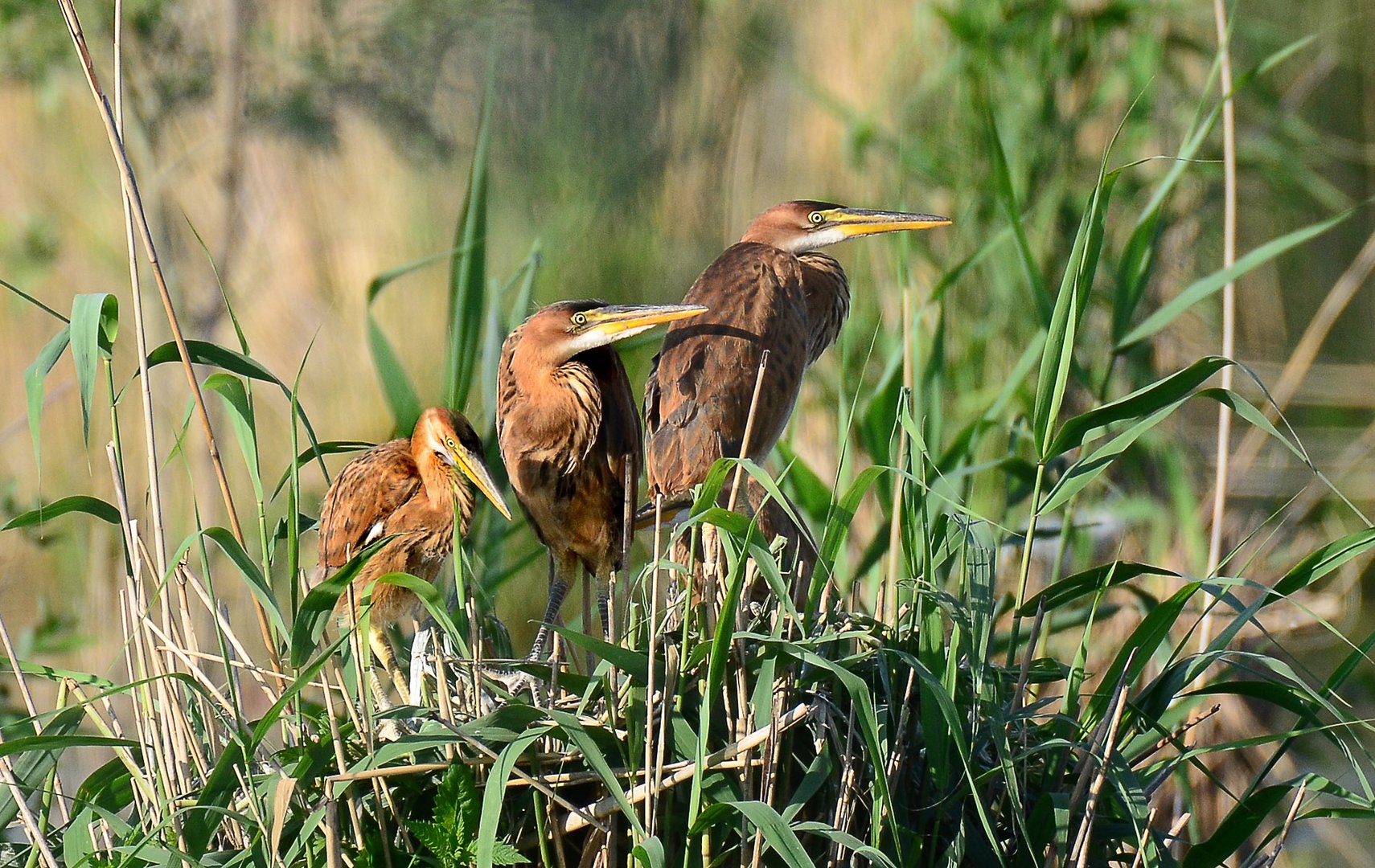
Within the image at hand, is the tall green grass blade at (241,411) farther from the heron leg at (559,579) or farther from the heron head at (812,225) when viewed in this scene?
the heron head at (812,225)

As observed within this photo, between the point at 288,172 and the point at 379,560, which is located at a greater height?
the point at 288,172

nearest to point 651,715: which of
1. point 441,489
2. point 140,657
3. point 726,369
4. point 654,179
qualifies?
point 140,657

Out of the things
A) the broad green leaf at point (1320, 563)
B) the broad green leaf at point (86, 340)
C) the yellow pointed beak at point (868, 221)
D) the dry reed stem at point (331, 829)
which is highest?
the yellow pointed beak at point (868, 221)

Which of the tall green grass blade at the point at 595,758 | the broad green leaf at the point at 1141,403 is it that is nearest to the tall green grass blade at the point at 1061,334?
the broad green leaf at the point at 1141,403

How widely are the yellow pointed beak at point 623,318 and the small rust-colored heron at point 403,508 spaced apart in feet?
0.86

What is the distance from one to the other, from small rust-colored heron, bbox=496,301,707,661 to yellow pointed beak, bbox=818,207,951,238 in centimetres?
66

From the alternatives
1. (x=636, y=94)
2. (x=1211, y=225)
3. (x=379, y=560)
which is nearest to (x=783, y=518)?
(x=379, y=560)

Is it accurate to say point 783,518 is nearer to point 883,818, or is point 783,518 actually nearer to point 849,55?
point 883,818

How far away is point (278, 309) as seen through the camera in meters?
4.35

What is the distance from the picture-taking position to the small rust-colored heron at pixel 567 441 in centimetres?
204

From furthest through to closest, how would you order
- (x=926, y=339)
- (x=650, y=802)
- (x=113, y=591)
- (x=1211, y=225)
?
(x=113, y=591) → (x=1211, y=225) → (x=926, y=339) → (x=650, y=802)

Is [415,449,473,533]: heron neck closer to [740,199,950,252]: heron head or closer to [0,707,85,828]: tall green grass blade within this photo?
[0,707,85,828]: tall green grass blade

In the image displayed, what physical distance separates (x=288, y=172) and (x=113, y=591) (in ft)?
4.97

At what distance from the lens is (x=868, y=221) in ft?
8.36
